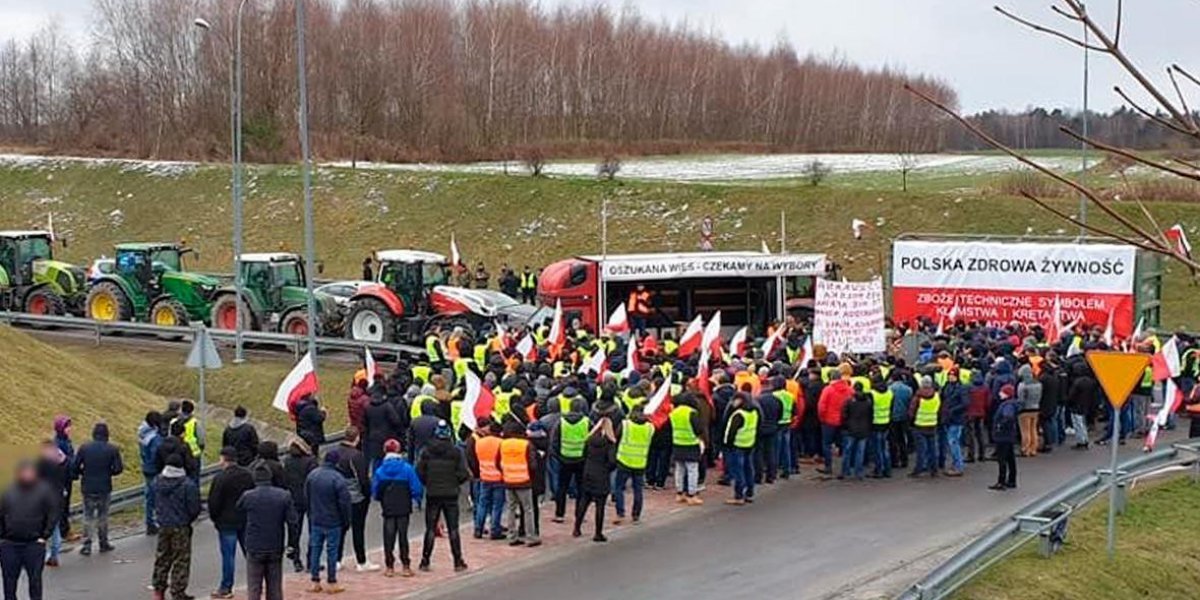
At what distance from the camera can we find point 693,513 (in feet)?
56.3

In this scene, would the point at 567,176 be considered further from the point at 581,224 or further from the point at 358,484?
the point at 358,484

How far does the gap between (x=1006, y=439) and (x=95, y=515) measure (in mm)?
11008

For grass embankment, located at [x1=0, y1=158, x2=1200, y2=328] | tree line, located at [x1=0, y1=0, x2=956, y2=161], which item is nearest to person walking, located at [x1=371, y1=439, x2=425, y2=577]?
grass embankment, located at [x1=0, y1=158, x2=1200, y2=328]

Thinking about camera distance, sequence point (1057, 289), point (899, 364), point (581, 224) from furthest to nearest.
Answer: point (581, 224), point (1057, 289), point (899, 364)

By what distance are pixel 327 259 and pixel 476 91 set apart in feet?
99.0

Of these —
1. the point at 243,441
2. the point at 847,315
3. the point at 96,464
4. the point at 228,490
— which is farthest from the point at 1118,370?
the point at 96,464

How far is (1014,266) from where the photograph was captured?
2916 cm

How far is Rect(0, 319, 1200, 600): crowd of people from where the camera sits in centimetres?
1327

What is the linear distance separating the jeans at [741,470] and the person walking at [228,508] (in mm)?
6515

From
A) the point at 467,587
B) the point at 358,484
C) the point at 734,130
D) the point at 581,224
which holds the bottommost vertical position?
the point at 467,587

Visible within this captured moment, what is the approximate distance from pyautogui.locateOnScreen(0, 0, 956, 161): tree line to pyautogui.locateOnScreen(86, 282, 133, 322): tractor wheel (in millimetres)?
32680

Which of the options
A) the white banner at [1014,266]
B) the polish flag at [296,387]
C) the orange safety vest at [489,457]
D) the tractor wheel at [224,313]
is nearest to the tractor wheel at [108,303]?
the tractor wheel at [224,313]

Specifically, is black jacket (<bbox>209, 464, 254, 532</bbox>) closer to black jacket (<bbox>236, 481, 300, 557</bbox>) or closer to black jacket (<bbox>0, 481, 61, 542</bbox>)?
black jacket (<bbox>236, 481, 300, 557</bbox>)

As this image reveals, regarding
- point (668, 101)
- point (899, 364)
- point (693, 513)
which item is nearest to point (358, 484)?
point (693, 513)
